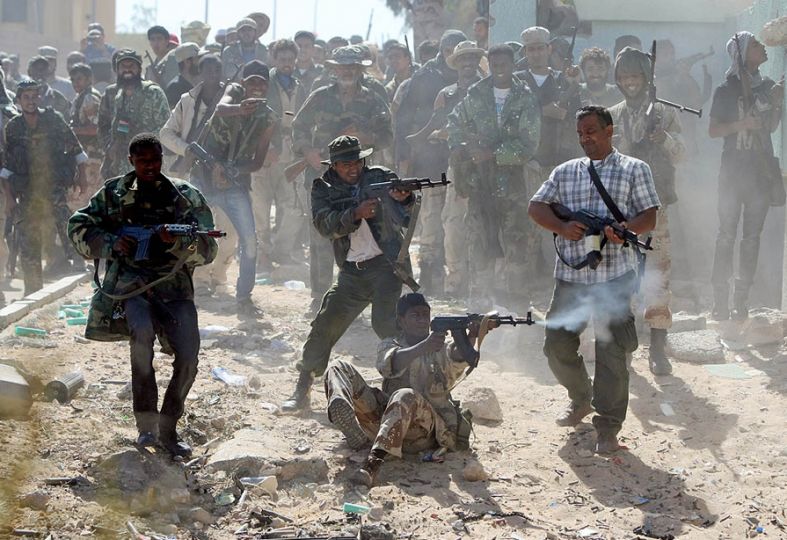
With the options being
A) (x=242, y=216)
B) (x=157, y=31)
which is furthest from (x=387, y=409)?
(x=157, y=31)

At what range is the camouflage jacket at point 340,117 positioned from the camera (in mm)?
10508

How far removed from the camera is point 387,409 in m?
6.32

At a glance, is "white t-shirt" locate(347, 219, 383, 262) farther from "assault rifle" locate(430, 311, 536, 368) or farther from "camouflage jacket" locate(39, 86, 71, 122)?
"camouflage jacket" locate(39, 86, 71, 122)

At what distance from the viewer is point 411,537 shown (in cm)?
546

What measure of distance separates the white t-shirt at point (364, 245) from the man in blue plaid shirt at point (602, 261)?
1.23 meters

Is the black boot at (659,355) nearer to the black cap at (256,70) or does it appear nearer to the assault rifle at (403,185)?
the assault rifle at (403,185)

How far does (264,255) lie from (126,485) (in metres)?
7.48

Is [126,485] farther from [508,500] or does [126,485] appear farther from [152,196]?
[508,500]

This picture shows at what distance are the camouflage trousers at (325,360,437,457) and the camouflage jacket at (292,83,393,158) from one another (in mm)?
4293

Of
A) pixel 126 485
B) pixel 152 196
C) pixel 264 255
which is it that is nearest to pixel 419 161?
pixel 264 255


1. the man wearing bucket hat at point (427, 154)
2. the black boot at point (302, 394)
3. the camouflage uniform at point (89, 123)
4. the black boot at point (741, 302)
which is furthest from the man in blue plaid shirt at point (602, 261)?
the camouflage uniform at point (89, 123)

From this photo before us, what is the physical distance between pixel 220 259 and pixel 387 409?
5533mm

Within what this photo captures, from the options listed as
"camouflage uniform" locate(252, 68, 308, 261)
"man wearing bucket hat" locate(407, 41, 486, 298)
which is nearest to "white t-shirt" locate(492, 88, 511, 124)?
"man wearing bucket hat" locate(407, 41, 486, 298)

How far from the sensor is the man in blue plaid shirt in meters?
6.59
